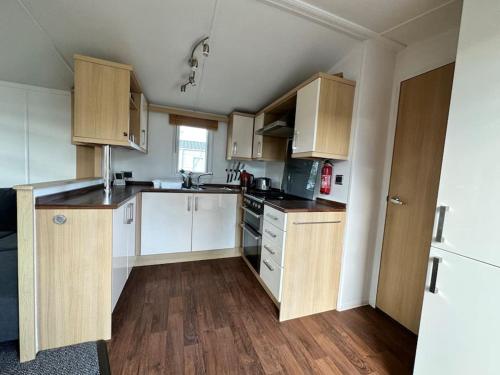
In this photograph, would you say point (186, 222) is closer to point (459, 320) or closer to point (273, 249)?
point (273, 249)

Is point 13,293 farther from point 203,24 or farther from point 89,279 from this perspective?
point 203,24

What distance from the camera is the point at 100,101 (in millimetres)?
1685

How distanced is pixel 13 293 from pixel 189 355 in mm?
1088

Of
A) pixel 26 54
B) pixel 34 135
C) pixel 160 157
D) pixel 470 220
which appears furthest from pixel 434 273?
pixel 34 135

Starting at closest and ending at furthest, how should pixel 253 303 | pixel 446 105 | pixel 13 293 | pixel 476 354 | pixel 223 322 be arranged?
1. pixel 476 354
2. pixel 13 293
3. pixel 446 105
4. pixel 223 322
5. pixel 253 303

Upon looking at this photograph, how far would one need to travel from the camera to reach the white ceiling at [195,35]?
1.45 m

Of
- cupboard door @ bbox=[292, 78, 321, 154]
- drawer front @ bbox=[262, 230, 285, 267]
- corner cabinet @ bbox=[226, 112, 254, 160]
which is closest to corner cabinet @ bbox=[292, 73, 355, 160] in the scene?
cupboard door @ bbox=[292, 78, 321, 154]

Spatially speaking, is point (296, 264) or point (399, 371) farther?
point (296, 264)

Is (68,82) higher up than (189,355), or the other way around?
(68,82)

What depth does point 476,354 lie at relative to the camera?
0.88 meters

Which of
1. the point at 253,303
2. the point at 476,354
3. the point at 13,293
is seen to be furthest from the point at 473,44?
the point at 13,293

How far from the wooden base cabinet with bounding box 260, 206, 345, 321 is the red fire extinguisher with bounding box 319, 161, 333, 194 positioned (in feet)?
1.02

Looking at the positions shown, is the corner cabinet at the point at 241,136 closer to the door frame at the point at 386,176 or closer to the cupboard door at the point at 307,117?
the cupboard door at the point at 307,117

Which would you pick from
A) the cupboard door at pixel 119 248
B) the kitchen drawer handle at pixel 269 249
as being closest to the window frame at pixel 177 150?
the cupboard door at pixel 119 248
